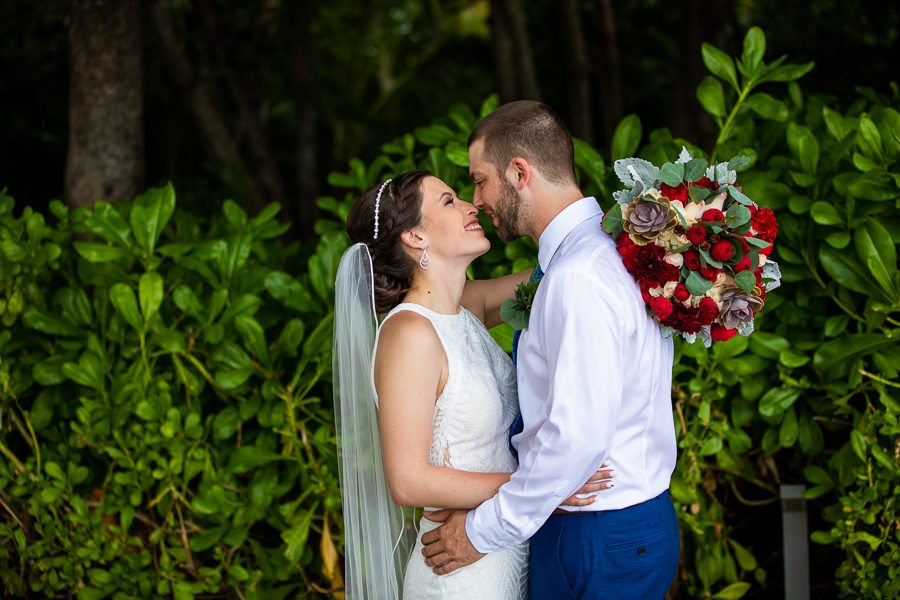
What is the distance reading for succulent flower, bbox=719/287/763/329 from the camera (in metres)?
1.65

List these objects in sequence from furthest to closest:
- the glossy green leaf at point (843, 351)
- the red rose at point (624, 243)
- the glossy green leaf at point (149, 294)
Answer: the glossy green leaf at point (149, 294)
the glossy green leaf at point (843, 351)
the red rose at point (624, 243)

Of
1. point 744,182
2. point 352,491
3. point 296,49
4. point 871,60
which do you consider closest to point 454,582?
point 352,491

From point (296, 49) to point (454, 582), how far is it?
249 inches

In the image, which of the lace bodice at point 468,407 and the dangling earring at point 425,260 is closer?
the lace bodice at point 468,407

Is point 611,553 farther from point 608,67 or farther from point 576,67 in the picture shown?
point 608,67

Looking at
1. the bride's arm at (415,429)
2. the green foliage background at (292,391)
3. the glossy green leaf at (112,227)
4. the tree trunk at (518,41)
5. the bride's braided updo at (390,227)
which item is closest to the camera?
the bride's arm at (415,429)

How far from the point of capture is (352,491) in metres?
2.12

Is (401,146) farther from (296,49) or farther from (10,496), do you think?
(296,49)

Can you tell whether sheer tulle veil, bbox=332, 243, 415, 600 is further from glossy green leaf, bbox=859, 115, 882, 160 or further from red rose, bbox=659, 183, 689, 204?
glossy green leaf, bbox=859, 115, 882, 160

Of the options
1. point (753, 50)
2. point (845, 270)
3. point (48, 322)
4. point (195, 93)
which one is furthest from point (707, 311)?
point (195, 93)

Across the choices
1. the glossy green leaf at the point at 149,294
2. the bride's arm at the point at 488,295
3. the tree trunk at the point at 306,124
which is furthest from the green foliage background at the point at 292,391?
the tree trunk at the point at 306,124

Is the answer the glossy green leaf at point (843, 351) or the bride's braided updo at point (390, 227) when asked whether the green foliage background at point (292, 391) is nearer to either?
the glossy green leaf at point (843, 351)

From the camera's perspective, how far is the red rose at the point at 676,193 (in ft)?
5.41

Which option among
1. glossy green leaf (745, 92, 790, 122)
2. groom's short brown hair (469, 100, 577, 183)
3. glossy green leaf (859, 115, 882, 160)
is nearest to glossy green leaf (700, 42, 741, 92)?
glossy green leaf (745, 92, 790, 122)
